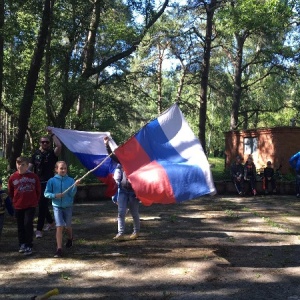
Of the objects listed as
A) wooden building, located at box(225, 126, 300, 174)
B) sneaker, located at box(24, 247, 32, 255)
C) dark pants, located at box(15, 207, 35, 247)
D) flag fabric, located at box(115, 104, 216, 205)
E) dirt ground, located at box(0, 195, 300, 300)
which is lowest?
dirt ground, located at box(0, 195, 300, 300)

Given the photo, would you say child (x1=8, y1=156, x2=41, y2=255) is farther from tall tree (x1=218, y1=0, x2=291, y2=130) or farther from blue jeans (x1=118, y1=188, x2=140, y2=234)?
tall tree (x1=218, y1=0, x2=291, y2=130)

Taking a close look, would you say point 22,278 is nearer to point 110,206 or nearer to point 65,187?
point 65,187

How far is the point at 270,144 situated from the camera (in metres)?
21.9

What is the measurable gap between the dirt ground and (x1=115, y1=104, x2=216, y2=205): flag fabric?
101cm

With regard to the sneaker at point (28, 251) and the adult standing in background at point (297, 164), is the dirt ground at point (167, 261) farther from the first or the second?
the adult standing in background at point (297, 164)

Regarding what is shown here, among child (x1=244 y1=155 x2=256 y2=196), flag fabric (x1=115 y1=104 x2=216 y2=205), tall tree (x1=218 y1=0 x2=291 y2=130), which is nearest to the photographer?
flag fabric (x1=115 y1=104 x2=216 y2=205)

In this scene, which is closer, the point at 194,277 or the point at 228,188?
the point at 194,277

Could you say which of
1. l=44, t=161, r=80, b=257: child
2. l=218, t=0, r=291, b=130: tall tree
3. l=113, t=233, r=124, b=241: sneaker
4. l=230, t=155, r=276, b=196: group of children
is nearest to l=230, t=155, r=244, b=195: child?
l=230, t=155, r=276, b=196: group of children

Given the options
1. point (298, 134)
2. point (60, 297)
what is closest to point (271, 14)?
point (298, 134)

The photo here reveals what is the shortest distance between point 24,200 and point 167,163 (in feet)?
7.43

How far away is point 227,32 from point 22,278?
734 inches

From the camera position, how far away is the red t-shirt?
6.59 m

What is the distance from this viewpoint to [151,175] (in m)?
6.58

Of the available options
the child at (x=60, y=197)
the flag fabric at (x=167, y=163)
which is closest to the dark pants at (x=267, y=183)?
the flag fabric at (x=167, y=163)
